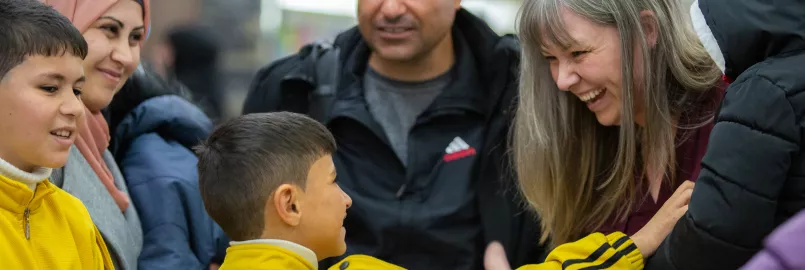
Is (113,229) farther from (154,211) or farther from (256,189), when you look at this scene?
(256,189)

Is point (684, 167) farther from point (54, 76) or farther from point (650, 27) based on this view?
point (54, 76)

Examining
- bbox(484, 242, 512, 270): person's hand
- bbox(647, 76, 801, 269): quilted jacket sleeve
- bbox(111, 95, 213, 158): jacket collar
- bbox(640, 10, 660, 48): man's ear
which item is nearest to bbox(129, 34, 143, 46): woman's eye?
bbox(111, 95, 213, 158): jacket collar

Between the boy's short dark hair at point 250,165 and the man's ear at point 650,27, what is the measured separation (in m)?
0.99

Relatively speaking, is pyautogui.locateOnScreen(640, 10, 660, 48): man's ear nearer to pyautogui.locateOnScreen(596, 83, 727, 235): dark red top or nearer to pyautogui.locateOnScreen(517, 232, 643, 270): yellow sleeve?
pyautogui.locateOnScreen(596, 83, 727, 235): dark red top

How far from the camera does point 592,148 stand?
3316mm

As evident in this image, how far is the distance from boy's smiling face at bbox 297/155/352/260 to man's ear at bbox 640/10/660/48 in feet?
3.23

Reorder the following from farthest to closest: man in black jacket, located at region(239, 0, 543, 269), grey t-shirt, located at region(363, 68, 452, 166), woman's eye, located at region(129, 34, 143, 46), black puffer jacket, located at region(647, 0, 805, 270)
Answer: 1. grey t-shirt, located at region(363, 68, 452, 166)
2. man in black jacket, located at region(239, 0, 543, 269)
3. woman's eye, located at region(129, 34, 143, 46)
4. black puffer jacket, located at region(647, 0, 805, 270)

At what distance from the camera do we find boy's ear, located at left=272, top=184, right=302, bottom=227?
8.75ft

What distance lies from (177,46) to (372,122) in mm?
4698

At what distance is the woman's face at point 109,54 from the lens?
322 cm

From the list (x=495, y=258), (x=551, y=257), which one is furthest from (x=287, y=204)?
(x=495, y=258)

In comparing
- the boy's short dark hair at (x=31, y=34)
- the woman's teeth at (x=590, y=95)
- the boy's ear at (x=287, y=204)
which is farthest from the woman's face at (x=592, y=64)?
the boy's short dark hair at (x=31, y=34)

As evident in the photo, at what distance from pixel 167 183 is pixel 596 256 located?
137cm

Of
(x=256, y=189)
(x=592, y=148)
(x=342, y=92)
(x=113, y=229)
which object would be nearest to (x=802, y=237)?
(x=256, y=189)
